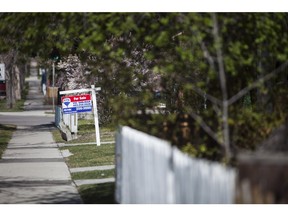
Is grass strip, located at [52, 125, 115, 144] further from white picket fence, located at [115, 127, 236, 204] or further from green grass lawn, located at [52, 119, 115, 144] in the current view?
white picket fence, located at [115, 127, 236, 204]

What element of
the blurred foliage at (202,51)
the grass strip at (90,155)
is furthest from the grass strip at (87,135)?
the blurred foliage at (202,51)

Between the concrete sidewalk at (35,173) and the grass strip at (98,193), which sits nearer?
the grass strip at (98,193)

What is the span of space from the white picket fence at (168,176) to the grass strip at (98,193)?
7.17 ft

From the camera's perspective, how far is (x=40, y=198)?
1370 cm

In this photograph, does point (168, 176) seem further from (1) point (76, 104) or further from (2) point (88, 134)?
(2) point (88, 134)

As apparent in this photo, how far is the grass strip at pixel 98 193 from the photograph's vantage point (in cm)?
1332

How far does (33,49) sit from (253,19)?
3411mm

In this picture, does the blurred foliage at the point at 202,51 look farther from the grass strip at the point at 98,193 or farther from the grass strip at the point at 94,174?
the grass strip at the point at 94,174

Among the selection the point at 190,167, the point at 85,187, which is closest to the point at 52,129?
the point at 85,187

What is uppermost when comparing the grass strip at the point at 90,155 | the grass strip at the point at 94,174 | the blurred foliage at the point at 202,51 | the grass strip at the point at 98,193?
the blurred foliage at the point at 202,51

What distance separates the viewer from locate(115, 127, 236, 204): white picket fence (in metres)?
8.00

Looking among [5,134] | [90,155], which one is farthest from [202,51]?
[5,134]

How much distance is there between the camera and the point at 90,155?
70.3ft

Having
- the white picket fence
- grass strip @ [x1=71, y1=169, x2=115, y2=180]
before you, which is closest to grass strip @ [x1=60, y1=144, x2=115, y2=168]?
grass strip @ [x1=71, y1=169, x2=115, y2=180]
